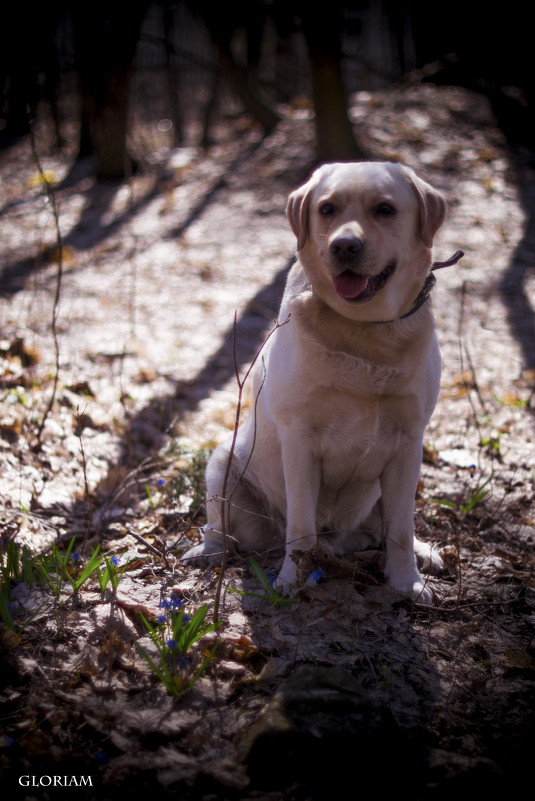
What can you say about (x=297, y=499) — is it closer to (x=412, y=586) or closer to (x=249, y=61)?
(x=412, y=586)

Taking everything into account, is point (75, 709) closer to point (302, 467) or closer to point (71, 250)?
point (302, 467)

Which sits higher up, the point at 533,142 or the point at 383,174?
the point at 383,174

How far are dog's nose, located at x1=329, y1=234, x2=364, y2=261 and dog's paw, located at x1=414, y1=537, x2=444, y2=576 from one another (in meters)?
1.32

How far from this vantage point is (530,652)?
2.37 m

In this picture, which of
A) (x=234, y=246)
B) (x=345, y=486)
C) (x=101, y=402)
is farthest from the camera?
(x=234, y=246)

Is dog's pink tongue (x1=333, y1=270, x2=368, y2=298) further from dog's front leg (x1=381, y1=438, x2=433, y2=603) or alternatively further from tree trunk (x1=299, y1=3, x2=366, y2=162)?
tree trunk (x1=299, y1=3, x2=366, y2=162)

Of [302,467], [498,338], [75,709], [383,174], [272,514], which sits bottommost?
[498,338]

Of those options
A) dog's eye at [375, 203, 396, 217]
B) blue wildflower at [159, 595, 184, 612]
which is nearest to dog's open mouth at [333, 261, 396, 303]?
dog's eye at [375, 203, 396, 217]

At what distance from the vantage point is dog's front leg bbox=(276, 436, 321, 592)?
2.64 m

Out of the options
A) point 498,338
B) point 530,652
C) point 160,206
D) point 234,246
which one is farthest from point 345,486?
point 160,206

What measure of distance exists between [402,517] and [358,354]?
27.7 inches

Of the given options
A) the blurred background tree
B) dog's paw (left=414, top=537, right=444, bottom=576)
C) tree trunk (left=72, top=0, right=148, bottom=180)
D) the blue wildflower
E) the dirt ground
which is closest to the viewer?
the dirt ground

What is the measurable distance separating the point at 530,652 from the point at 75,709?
1.55m

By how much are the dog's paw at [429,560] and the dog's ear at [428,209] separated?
4.29 feet
